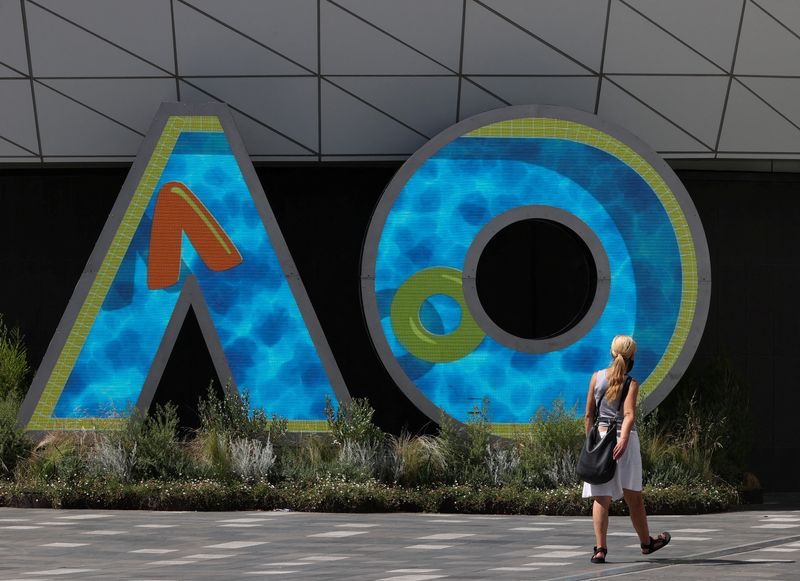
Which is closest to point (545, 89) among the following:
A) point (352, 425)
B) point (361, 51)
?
point (361, 51)

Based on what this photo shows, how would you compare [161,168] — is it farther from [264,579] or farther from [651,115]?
[264,579]

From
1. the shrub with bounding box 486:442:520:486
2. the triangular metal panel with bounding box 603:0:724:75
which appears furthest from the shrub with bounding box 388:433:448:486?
the triangular metal panel with bounding box 603:0:724:75

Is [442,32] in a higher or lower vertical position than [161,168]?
higher

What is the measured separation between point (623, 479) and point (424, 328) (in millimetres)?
7094

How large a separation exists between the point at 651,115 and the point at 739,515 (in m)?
6.35

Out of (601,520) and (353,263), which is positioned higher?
(353,263)

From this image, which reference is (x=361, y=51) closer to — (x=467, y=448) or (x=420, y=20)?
(x=420, y=20)

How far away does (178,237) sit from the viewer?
18281 mm

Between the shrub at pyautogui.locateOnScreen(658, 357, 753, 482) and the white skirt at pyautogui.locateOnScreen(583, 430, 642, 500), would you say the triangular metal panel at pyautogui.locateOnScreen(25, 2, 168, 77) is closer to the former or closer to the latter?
the shrub at pyautogui.locateOnScreen(658, 357, 753, 482)

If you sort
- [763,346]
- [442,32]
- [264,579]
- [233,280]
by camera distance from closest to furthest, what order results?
[264,579], [233,280], [442,32], [763,346]

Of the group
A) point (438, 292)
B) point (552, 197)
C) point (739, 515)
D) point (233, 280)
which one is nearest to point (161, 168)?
point (233, 280)

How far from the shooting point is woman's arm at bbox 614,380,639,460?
37.1 ft

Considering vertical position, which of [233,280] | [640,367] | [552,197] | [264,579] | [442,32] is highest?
[442,32]

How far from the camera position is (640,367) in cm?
1844
